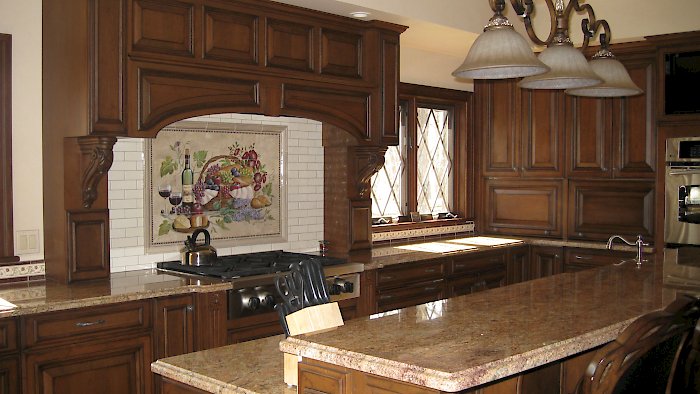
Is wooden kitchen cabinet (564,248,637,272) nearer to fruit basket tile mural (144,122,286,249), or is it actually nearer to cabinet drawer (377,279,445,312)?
cabinet drawer (377,279,445,312)

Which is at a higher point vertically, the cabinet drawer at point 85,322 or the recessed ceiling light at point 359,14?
the recessed ceiling light at point 359,14

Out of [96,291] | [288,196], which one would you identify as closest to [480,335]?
[96,291]

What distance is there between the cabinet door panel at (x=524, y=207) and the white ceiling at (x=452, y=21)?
3.40 ft

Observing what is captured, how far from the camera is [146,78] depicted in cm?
394

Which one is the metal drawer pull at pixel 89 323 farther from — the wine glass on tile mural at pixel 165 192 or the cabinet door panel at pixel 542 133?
the cabinet door panel at pixel 542 133

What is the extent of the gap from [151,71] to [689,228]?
13.5 ft

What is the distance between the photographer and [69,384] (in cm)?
346

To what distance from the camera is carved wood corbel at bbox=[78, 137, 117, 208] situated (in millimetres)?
3822

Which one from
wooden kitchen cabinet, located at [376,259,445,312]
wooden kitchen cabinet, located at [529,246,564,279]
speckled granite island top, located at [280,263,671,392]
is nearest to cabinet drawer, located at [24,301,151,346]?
speckled granite island top, located at [280,263,671,392]

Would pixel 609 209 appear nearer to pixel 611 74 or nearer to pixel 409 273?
pixel 409 273

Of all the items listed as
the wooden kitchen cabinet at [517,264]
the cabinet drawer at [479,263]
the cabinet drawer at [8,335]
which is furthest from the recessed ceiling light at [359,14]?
the cabinet drawer at [8,335]

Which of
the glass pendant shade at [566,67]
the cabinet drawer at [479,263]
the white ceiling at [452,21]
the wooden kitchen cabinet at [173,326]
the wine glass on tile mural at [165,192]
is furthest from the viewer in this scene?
the cabinet drawer at [479,263]

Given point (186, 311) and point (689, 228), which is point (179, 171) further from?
point (689, 228)

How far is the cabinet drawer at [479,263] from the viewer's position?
18.7 feet
